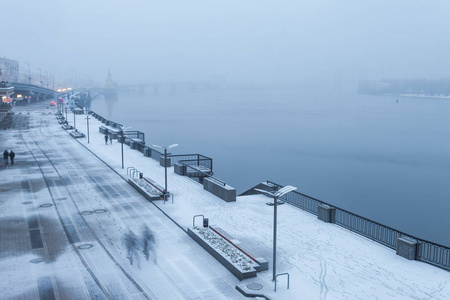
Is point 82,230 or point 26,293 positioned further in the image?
point 82,230

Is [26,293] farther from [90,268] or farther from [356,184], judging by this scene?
[356,184]

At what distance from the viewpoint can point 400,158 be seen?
3226 inches

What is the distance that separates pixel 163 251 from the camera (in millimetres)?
21156

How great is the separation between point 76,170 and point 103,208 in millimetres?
13247

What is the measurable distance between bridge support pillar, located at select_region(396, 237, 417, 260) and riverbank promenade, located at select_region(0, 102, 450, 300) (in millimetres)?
270

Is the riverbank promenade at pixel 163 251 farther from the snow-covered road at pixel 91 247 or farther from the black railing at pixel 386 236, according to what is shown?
the black railing at pixel 386 236

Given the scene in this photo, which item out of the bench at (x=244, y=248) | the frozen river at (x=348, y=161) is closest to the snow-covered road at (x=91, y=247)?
the bench at (x=244, y=248)

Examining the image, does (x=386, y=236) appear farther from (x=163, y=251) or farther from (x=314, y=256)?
(x=163, y=251)

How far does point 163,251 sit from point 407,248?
37.1 ft

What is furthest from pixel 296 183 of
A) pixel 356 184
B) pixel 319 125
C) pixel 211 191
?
pixel 319 125

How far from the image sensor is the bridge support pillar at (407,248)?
19.9 m

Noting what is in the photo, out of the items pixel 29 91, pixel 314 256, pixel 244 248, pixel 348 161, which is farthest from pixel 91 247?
pixel 29 91

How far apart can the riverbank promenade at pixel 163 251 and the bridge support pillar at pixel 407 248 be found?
27 centimetres

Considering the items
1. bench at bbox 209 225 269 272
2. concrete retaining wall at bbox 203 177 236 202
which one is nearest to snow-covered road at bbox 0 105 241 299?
bench at bbox 209 225 269 272
